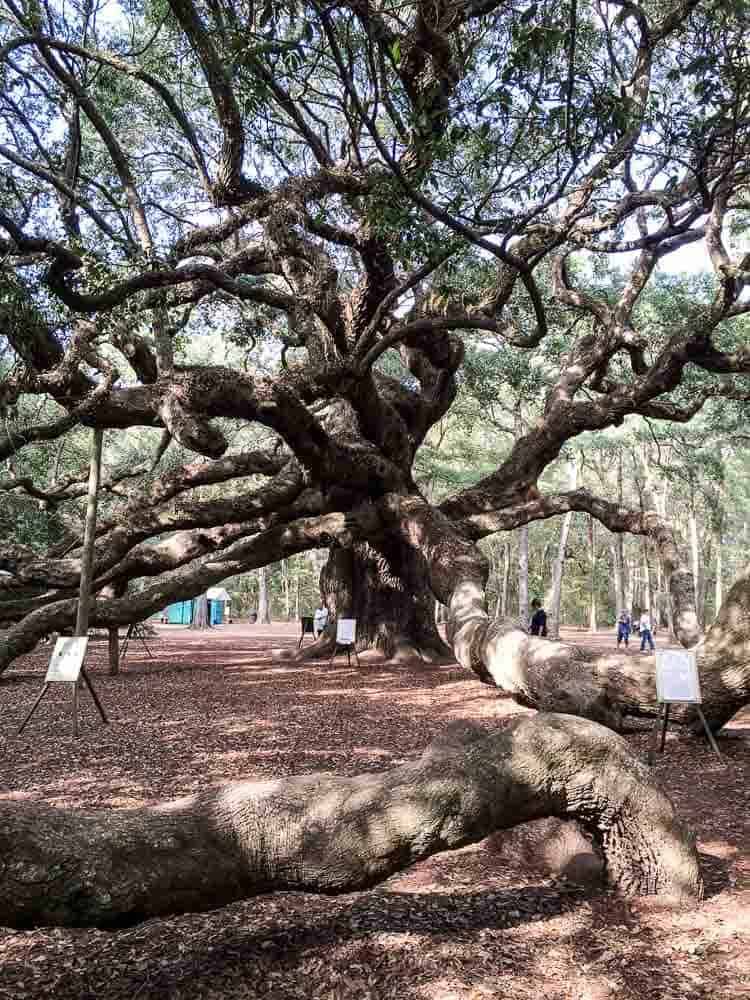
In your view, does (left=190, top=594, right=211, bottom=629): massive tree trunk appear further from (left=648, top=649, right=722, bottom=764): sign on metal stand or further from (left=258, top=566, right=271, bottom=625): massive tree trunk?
(left=648, top=649, right=722, bottom=764): sign on metal stand

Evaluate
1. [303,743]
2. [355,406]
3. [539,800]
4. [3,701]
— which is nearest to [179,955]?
[539,800]

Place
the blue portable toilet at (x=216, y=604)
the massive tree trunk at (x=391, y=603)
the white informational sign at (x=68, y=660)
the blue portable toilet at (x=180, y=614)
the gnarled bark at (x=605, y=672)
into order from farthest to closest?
the blue portable toilet at (x=180, y=614), the blue portable toilet at (x=216, y=604), the massive tree trunk at (x=391, y=603), the white informational sign at (x=68, y=660), the gnarled bark at (x=605, y=672)

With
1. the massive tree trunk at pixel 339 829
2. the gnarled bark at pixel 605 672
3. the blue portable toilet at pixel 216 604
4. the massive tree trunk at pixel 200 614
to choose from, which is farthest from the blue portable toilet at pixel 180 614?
the massive tree trunk at pixel 339 829

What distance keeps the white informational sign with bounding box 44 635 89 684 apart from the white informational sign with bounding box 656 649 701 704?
5.45 metres

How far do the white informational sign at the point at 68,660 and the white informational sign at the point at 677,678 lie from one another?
5.45m

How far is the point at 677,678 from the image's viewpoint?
19.2 ft

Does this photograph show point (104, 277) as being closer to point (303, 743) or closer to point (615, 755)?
point (303, 743)

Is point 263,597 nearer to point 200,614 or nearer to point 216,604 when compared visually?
point 216,604

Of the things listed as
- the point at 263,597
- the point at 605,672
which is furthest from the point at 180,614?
the point at 605,672

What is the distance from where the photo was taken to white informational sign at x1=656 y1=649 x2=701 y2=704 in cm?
582

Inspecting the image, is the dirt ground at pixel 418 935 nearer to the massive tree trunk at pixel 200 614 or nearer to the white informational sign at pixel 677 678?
the white informational sign at pixel 677 678

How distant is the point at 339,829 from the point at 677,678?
155 inches

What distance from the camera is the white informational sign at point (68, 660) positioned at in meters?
7.21

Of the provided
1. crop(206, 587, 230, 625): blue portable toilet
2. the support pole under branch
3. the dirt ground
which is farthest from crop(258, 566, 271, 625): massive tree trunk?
the dirt ground
